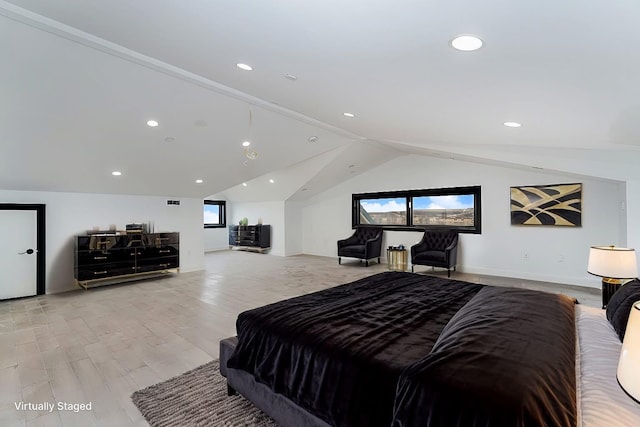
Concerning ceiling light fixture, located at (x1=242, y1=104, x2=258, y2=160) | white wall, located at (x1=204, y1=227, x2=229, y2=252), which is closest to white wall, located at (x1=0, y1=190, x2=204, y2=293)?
ceiling light fixture, located at (x1=242, y1=104, x2=258, y2=160)

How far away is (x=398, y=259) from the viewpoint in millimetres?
7797

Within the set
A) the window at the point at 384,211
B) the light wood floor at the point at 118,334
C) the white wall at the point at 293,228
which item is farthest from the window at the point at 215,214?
the window at the point at 384,211

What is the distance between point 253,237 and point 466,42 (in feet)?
31.4

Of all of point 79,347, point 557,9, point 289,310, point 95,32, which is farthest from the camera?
point 79,347

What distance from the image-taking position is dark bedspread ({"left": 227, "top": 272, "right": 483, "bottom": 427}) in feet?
5.12

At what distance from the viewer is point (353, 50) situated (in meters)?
2.00

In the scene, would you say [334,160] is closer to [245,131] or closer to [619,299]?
[245,131]

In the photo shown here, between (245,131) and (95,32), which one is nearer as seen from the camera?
(95,32)

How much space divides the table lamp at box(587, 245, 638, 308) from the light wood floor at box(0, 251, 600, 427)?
2.39 metres

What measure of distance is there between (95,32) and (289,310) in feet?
8.97

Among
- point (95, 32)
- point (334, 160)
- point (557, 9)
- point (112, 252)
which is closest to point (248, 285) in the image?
point (112, 252)

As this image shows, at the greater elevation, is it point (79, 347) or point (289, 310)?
point (289, 310)

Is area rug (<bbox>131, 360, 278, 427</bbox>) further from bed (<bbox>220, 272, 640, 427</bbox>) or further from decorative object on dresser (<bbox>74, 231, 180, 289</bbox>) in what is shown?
decorative object on dresser (<bbox>74, 231, 180, 289</bbox>)

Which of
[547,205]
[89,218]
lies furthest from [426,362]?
[89,218]
